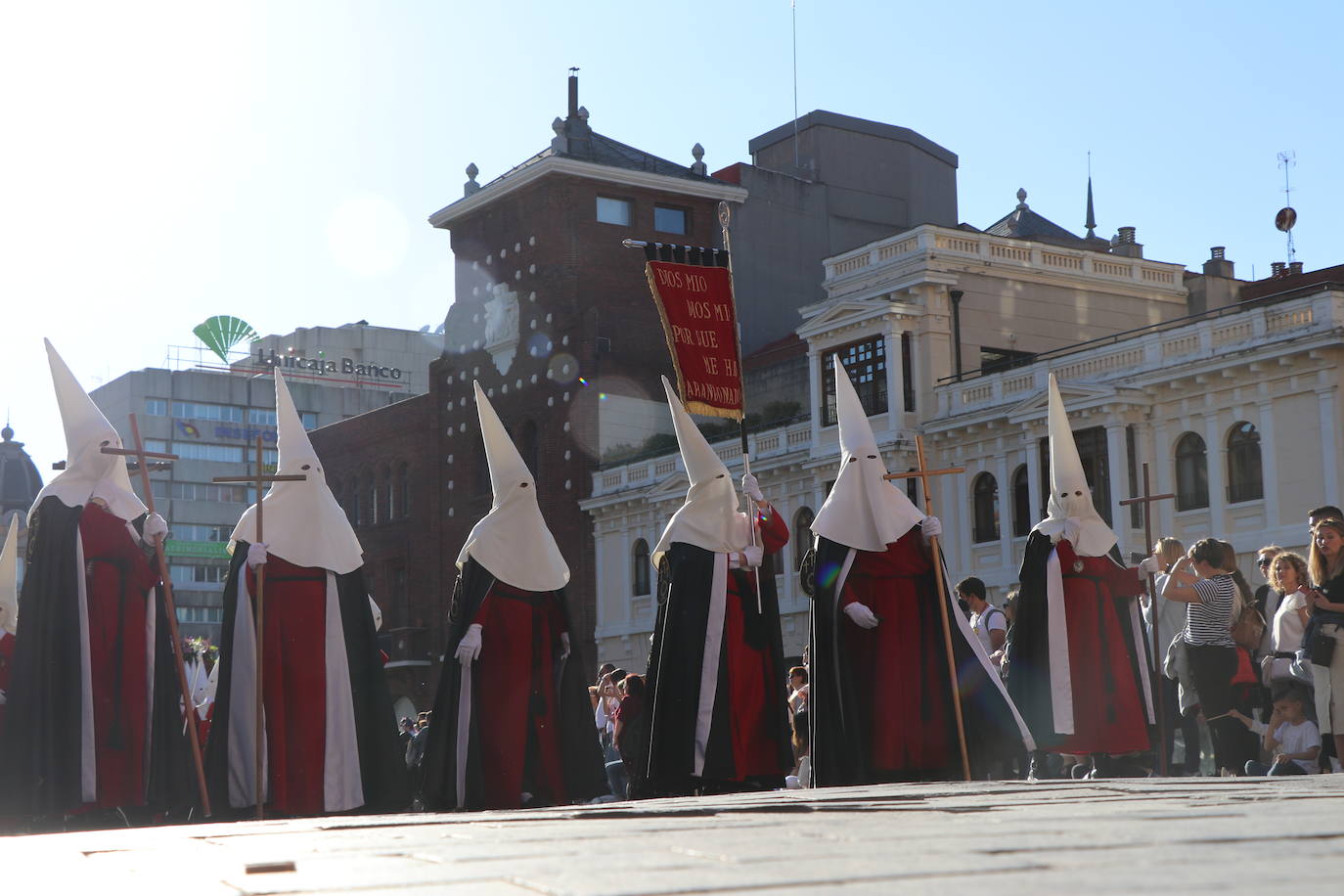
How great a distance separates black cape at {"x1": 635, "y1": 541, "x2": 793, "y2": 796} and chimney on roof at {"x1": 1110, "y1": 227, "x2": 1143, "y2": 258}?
31.0 m

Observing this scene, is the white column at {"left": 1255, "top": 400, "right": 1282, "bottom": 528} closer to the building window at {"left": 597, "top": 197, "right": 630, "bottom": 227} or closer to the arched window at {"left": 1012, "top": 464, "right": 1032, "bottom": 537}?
the arched window at {"left": 1012, "top": 464, "right": 1032, "bottom": 537}

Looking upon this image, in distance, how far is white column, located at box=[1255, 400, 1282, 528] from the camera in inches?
1132

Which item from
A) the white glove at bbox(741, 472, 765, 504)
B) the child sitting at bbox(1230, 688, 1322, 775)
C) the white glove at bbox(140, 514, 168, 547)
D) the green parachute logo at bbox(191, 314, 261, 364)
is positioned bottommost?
the child sitting at bbox(1230, 688, 1322, 775)

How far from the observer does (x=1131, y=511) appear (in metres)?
31.3

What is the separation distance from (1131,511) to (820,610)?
2139cm

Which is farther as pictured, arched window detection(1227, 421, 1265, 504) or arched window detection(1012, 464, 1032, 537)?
arched window detection(1012, 464, 1032, 537)

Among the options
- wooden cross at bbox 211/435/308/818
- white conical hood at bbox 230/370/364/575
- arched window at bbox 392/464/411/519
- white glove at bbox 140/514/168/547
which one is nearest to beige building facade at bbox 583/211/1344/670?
arched window at bbox 392/464/411/519

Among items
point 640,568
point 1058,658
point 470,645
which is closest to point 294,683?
point 470,645

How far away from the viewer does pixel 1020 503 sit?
33344mm

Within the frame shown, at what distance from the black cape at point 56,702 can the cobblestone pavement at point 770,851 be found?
5909mm

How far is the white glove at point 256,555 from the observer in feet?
38.3

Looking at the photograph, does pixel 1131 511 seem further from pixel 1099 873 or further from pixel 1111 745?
pixel 1099 873

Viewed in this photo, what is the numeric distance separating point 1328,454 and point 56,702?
72.4 feet

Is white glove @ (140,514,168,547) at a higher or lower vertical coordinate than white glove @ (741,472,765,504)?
lower
